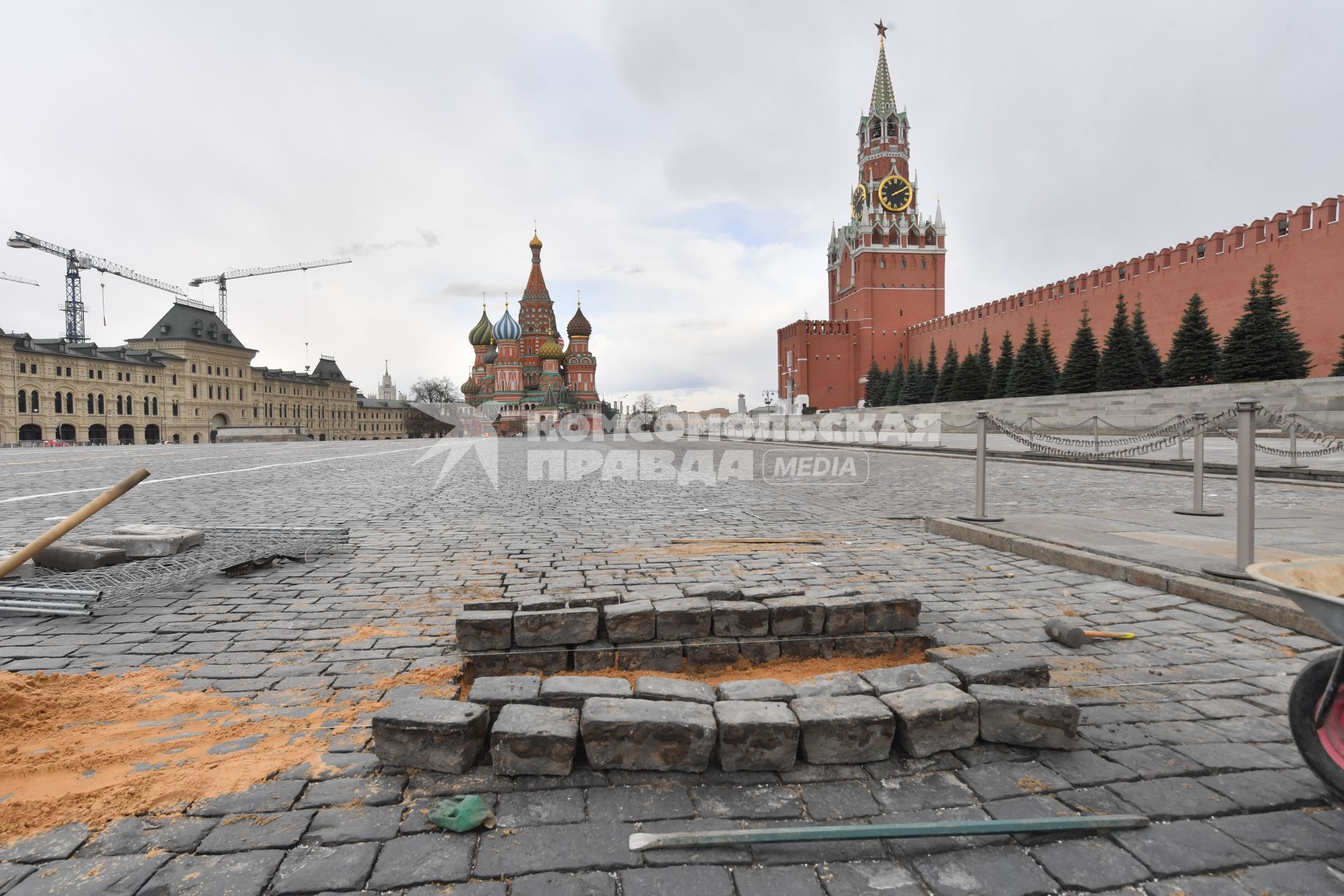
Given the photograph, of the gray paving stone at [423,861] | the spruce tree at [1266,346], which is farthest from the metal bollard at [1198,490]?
the spruce tree at [1266,346]

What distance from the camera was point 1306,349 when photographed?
28.3 metres

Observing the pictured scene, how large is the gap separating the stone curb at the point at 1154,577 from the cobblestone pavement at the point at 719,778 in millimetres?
118

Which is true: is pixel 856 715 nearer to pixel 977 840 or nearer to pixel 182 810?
pixel 977 840

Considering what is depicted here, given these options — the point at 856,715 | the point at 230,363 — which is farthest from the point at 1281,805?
the point at 230,363

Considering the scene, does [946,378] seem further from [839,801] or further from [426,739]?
[426,739]

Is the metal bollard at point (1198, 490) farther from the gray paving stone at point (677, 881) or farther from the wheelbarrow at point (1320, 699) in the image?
the gray paving stone at point (677, 881)

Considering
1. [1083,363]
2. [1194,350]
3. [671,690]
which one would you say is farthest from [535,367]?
[671,690]

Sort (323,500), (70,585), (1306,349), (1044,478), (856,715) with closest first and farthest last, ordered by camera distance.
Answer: (856,715) < (70,585) < (323,500) < (1044,478) < (1306,349)

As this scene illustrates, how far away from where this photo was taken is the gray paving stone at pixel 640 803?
2.22 m

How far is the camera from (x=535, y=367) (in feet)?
299

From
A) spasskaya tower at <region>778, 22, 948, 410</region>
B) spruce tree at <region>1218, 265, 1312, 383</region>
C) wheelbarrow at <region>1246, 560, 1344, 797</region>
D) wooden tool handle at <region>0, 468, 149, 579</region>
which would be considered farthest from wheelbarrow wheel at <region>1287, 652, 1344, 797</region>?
spasskaya tower at <region>778, 22, 948, 410</region>

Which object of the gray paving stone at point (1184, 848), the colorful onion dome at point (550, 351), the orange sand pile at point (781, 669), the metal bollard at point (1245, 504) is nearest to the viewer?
the gray paving stone at point (1184, 848)

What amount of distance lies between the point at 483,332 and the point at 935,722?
10306 cm

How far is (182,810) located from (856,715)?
2.35 metres
